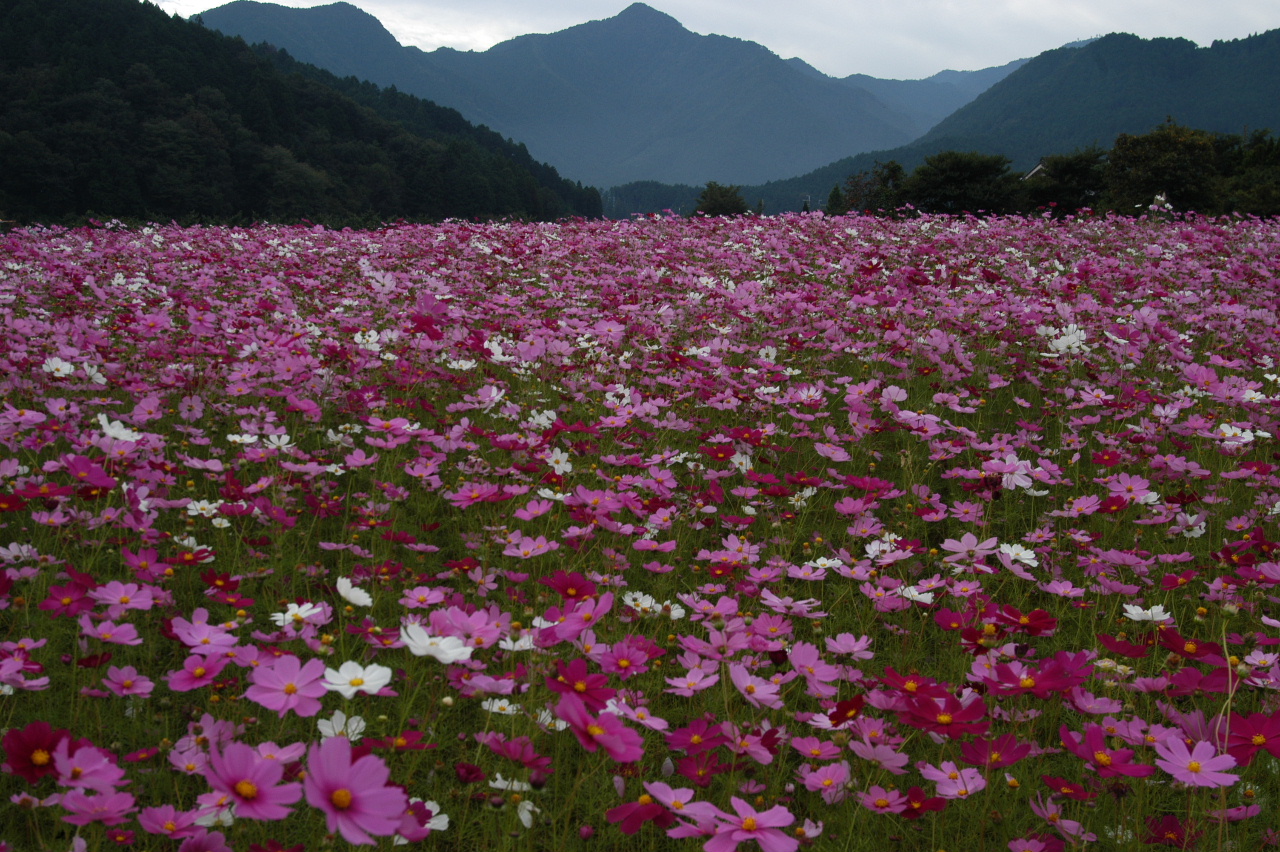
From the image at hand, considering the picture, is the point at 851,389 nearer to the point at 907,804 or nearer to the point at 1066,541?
the point at 1066,541

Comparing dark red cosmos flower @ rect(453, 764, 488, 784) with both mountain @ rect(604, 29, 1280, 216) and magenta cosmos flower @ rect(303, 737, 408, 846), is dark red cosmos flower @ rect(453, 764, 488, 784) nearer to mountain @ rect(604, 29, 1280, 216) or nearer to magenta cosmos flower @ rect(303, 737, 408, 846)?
magenta cosmos flower @ rect(303, 737, 408, 846)

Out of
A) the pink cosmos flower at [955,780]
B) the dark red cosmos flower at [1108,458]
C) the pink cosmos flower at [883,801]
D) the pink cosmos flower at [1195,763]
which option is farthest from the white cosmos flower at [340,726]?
the dark red cosmos flower at [1108,458]

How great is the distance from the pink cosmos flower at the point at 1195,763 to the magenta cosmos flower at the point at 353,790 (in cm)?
128

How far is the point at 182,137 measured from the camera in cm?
3888

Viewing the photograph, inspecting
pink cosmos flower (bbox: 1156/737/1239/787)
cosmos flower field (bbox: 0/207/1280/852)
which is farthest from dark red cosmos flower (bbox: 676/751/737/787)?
pink cosmos flower (bbox: 1156/737/1239/787)

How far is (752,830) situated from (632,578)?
157 centimetres

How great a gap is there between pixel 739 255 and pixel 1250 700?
6.63 meters

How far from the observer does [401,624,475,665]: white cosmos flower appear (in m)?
1.13

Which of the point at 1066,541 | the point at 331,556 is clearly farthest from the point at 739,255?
the point at 331,556

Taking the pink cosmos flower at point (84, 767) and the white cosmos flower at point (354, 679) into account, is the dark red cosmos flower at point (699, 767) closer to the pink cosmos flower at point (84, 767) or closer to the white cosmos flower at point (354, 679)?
the white cosmos flower at point (354, 679)

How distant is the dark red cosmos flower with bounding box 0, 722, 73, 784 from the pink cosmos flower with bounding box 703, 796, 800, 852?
3.10 ft

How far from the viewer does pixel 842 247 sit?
326 inches

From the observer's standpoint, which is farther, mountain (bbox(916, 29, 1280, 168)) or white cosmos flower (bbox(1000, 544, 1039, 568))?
mountain (bbox(916, 29, 1280, 168))

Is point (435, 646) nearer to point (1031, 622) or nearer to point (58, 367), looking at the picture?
point (1031, 622)
